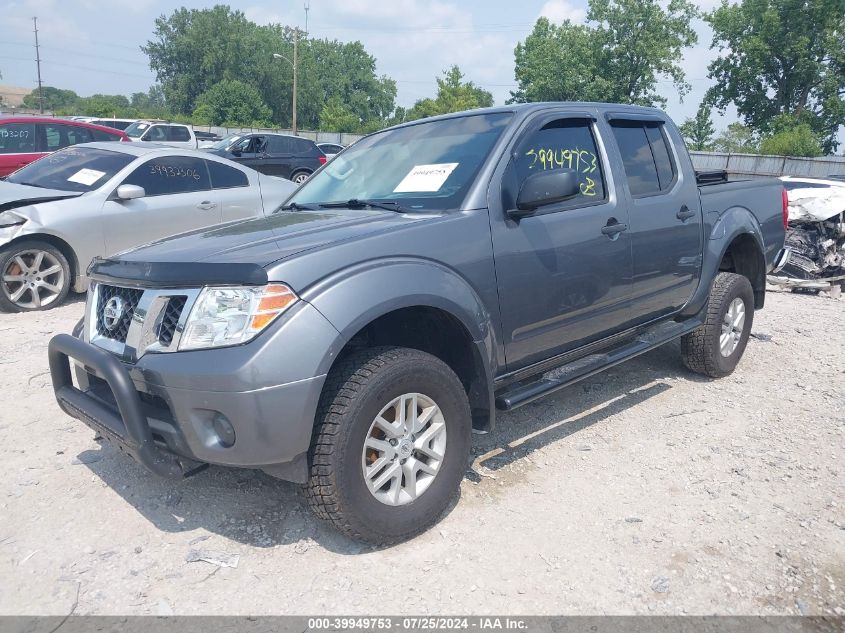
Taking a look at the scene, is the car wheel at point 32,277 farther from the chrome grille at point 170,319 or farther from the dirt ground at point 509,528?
the chrome grille at point 170,319

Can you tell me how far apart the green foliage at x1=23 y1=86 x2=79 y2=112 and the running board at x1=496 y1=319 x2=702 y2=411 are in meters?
124

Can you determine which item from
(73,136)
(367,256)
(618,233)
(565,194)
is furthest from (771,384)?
(73,136)

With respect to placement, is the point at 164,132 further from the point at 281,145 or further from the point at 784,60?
the point at 784,60

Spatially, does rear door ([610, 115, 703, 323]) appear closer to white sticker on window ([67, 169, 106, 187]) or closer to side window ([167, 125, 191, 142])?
white sticker on window ([67, 169, 106, 187])

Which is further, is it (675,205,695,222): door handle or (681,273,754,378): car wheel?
(681,273,754,378): car wheel

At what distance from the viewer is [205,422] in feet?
8.35

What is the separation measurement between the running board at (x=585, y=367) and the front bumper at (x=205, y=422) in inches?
46.5

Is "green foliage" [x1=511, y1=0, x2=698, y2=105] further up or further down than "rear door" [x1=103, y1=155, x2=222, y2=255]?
further up

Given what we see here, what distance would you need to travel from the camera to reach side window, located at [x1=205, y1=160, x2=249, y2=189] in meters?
7.72

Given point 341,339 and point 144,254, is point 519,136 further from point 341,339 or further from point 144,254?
point 144,254

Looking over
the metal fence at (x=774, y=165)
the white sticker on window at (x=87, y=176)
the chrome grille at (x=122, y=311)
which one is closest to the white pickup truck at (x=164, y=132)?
the white sticker on window at (x=87, y=176)

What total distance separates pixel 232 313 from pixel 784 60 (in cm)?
5111

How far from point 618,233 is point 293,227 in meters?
1.87

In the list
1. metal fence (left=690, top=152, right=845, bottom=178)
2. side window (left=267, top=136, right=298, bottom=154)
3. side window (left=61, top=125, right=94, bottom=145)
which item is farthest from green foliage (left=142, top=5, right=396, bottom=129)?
side window (left=61, top=125, right=94, bottom=145)
